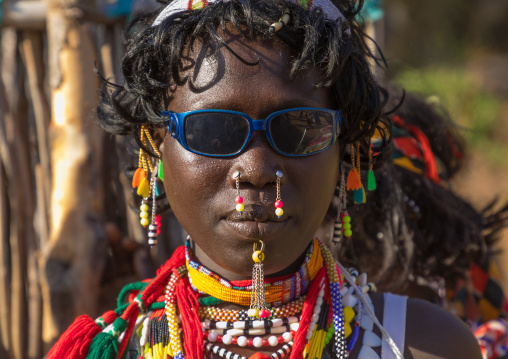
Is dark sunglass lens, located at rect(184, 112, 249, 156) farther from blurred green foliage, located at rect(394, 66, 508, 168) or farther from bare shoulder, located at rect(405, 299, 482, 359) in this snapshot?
blurred green foliage, located at rect(394, 66, 508, 168)

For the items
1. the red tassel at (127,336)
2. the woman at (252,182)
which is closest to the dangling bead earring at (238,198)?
the woman at (252,182)

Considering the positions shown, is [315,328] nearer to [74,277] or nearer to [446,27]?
[74,277]

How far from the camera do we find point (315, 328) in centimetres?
175

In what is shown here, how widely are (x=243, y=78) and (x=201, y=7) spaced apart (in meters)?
0.26

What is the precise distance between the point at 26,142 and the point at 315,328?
1951 mm

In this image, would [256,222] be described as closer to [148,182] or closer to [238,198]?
[238,198]

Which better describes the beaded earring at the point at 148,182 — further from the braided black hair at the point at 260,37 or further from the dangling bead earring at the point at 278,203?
the dangling bead earring at the point at 278,203

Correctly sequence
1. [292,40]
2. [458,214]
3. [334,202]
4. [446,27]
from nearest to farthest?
[292,40] < [334,202] < [458,214] < [446,27]

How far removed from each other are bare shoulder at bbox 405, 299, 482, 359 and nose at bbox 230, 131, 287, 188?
65 centimetres

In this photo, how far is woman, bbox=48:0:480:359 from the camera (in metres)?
1.54

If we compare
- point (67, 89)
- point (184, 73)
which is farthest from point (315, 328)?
point (67, 89)

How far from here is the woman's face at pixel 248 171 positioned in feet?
5.02

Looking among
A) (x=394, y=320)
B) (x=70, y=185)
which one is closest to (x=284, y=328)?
(x=394, y=320)

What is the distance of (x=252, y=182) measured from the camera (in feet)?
4.99
